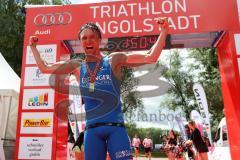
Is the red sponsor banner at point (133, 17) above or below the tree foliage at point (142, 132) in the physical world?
above

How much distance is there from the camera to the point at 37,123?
716 cm

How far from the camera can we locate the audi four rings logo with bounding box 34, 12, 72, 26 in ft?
24.9

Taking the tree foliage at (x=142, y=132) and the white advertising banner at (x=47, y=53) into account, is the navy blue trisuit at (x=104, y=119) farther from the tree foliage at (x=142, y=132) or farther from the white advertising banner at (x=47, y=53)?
the tree foliage at (x=142, y=132)

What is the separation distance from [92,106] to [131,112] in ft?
88.7

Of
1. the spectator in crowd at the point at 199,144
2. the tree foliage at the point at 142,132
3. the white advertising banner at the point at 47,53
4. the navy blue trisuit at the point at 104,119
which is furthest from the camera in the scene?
the tree foliage at the point at 142,132

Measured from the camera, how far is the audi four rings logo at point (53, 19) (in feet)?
24.9

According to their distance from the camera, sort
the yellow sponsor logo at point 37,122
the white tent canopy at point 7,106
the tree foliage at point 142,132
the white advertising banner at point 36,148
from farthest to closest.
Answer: the tree foliage at point 142,132
the white tent canopy at point 7,106
the yellow sponsor logo at point 37,122
the white advertising banner at point 36,148

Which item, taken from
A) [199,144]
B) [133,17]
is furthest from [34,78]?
[199,144]

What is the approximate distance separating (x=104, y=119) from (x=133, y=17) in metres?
5.09

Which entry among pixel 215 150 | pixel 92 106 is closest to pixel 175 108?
pixel 215 150

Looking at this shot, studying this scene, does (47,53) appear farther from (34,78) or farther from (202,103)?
(202,103)

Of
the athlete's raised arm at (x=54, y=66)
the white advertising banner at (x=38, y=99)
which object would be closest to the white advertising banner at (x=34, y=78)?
the white advertising banner at (x=38, y=99)

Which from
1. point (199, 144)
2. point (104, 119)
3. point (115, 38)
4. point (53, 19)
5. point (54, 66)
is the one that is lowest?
point (199, 144)

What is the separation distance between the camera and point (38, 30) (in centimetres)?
770
